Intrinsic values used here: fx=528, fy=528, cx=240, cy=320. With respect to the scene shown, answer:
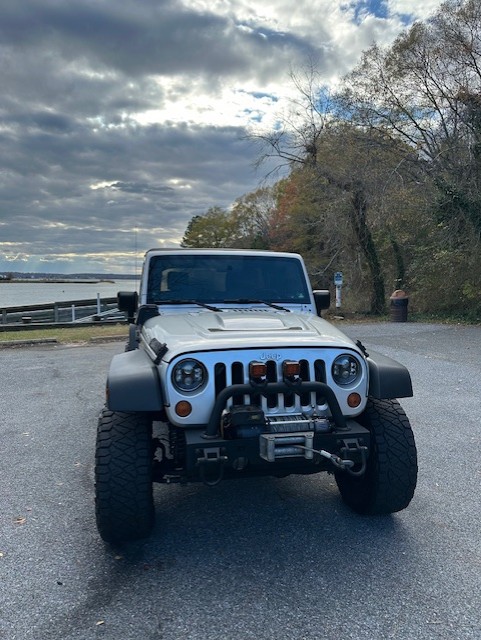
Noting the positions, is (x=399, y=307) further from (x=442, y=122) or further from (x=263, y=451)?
(x=263, y=451)

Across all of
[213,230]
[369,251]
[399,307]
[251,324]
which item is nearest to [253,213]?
[213,230]

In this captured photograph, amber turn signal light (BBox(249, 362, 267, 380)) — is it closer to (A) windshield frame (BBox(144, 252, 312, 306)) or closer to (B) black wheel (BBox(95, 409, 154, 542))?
(B) black wheel (BBox(95, 409, 154, 542))

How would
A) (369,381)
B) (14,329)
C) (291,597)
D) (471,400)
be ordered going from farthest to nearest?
1. (14,329)
2. (471,400)
3. (369,381)
4. (291,597)

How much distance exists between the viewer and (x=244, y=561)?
300cm

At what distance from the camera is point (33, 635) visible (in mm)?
2361

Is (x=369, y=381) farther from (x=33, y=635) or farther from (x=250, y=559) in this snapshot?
(x=33, y=635)

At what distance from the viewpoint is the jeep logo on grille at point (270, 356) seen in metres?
3.00

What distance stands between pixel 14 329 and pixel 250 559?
1747 cm

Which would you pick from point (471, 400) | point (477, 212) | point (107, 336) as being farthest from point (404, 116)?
point (471, 400)

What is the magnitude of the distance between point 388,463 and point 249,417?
0.98 metres

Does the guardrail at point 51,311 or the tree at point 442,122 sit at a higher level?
the tree at point 442,122

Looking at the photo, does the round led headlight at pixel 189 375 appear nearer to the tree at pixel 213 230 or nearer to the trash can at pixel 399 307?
the trash can at pixel 399 307

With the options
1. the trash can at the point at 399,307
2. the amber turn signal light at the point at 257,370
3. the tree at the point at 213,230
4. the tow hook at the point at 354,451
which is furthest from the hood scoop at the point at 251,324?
the tree at the point at 213,230

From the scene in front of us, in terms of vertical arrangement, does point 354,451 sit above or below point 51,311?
above
